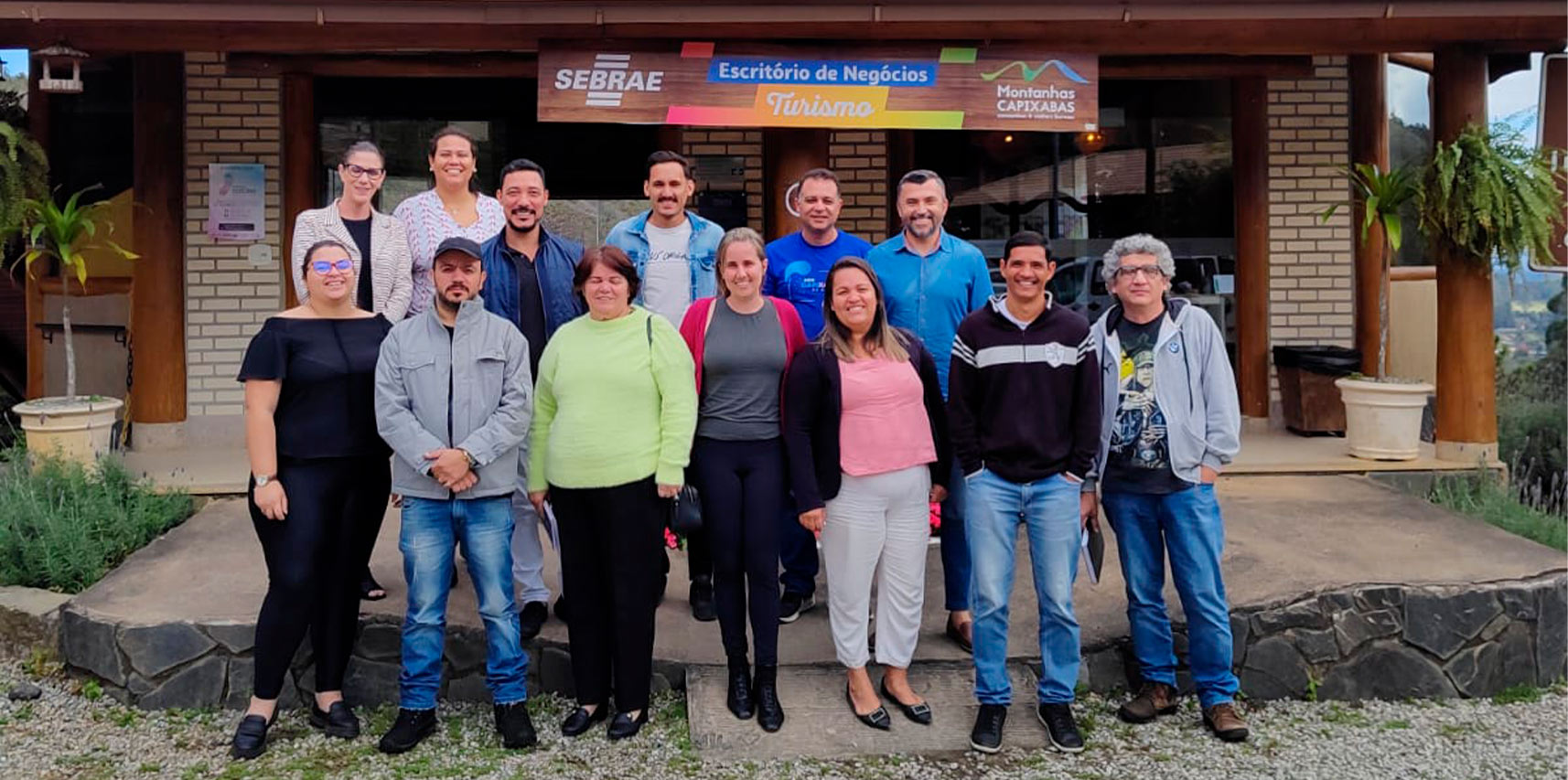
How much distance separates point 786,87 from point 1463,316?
4548 millimetres

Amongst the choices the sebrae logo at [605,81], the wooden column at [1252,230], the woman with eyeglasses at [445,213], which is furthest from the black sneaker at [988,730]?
the wooden column at [1252,230]

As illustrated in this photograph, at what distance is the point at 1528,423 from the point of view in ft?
29.3

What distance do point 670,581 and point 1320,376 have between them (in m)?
5.44

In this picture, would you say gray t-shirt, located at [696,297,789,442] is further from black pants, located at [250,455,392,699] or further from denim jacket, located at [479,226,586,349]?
black pants, located at [250,455,392,699]

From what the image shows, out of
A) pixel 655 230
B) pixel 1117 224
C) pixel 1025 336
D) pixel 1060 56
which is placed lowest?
pixel 1025 336

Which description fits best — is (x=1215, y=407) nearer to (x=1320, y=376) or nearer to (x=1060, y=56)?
(x=1060, y=56)

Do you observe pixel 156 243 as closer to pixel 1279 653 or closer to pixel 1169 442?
pixel 1169 442

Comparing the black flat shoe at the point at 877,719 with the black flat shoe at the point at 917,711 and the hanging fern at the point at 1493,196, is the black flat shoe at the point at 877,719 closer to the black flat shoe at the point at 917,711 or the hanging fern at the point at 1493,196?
the black flat shoe at the point at 917,711

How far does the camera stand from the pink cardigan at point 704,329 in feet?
12.9

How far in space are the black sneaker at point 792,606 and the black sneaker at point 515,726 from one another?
1.15m

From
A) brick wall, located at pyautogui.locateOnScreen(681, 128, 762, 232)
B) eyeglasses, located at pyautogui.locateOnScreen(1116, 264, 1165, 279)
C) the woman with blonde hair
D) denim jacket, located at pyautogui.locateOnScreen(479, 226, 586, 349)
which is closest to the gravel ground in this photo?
the woman with blonde hair

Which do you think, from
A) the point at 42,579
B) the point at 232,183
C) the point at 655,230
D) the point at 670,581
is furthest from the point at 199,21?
the point at 670,581

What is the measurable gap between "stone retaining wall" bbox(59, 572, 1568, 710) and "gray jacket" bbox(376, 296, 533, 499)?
3.04ft

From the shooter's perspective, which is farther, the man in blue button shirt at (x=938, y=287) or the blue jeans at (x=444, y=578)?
the man in blue button shirt at (x=938, y=287)
